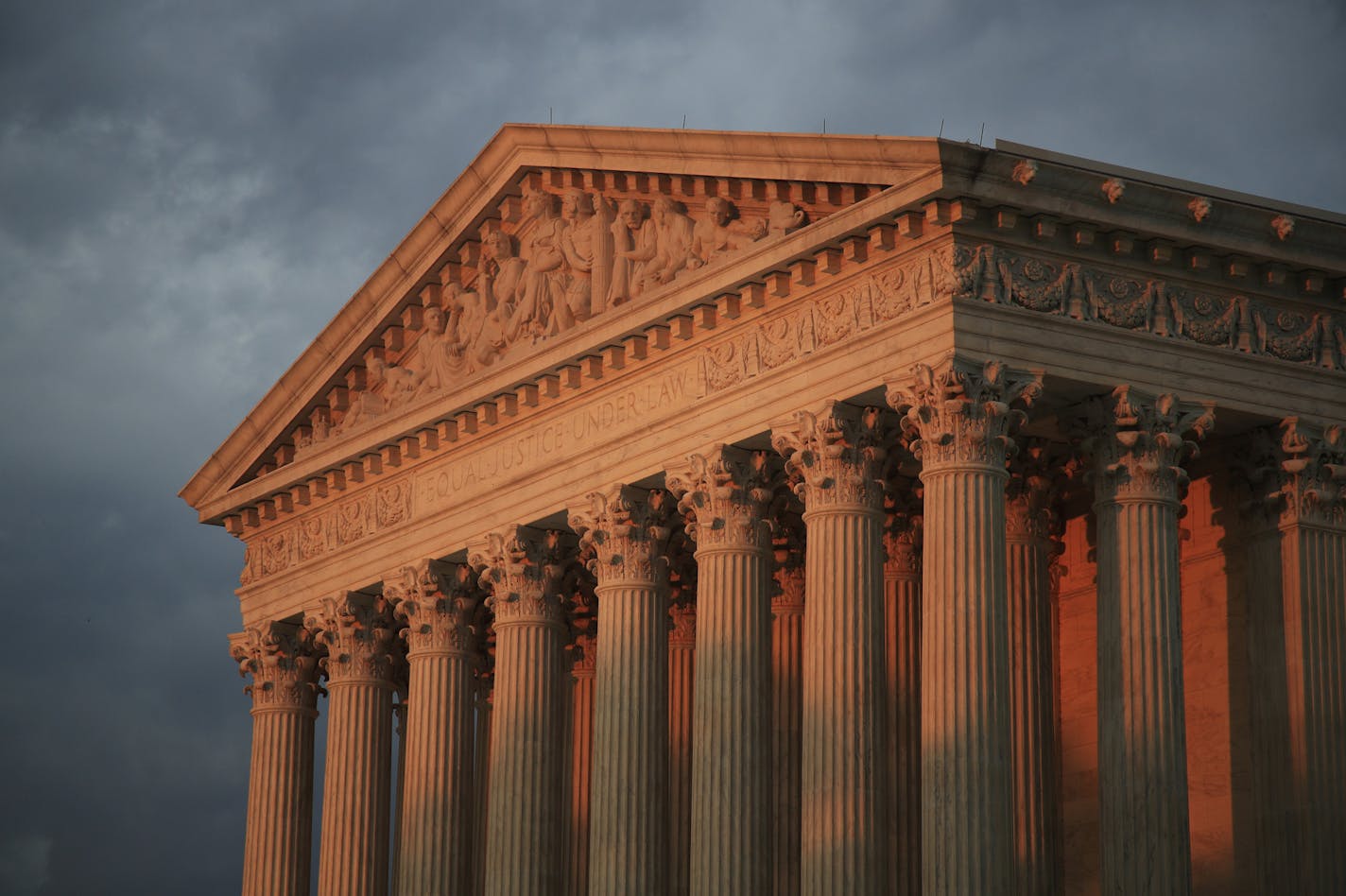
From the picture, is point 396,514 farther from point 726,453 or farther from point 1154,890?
point 1154,890

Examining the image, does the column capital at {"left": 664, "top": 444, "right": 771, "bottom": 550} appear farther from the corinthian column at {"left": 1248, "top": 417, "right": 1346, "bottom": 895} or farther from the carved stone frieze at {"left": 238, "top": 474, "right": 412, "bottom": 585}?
the carved stone frieze at {"left": 238, "top": 474, "right": 412, "bottom": 585}

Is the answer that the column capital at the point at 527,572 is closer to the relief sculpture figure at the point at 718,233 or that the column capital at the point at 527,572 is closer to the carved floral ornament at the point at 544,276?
the carved floral ornament at the point at 544,276

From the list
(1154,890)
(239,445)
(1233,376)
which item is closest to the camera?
(1154,890)

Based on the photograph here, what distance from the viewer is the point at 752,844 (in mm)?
48594

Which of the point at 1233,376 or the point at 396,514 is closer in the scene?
the point at 1233,376

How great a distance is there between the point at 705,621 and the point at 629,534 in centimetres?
321

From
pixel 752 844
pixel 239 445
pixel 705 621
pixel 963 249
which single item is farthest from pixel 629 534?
pixel 239 445

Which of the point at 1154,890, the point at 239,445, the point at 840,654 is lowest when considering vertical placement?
the point at 1154,890

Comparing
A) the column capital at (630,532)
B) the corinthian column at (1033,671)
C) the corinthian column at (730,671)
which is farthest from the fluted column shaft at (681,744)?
the corinthian column at (1033,671)

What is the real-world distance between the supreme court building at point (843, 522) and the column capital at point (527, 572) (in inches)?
2.9

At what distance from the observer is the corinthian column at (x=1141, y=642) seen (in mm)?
44219

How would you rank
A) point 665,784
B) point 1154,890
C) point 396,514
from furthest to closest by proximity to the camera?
point 396,514, point 665,784, point 1154,890

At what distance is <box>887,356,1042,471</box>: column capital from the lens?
45.1 metres

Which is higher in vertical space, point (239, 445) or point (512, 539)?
point (239, 445)
